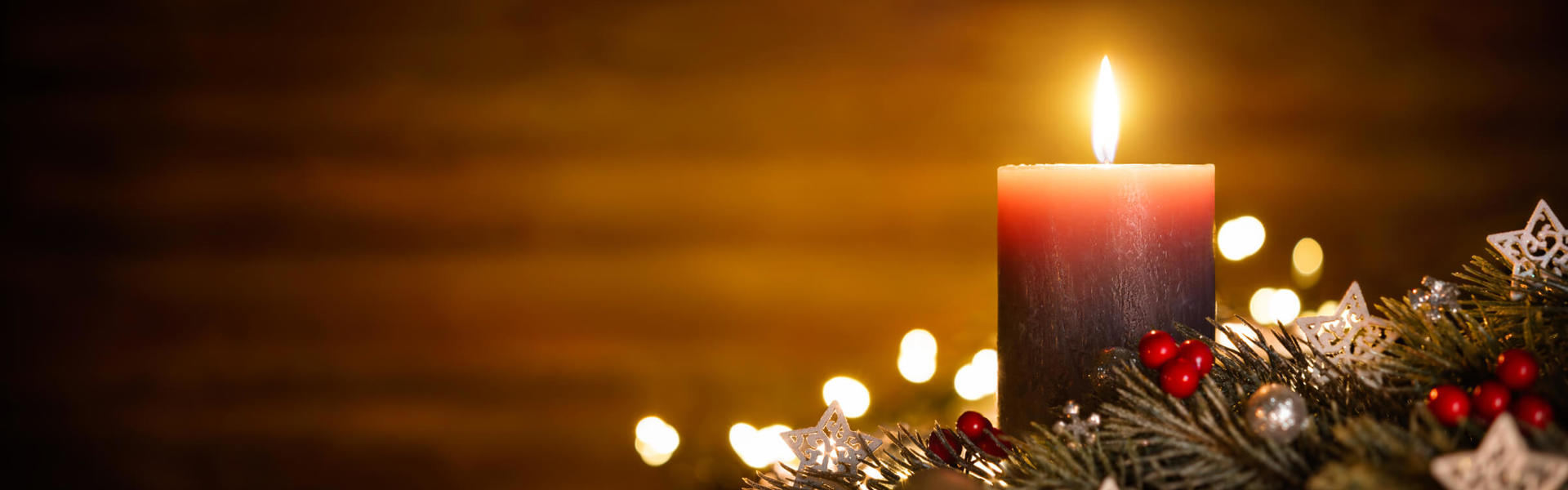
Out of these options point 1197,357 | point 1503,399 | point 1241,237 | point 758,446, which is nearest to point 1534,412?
point 1503,399

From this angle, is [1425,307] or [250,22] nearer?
[1425,307]

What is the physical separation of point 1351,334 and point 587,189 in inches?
52.1

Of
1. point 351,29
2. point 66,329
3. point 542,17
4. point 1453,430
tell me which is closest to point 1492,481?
point 1453,430

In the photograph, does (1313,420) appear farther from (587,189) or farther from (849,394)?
(587,189)

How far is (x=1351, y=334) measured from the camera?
0.45 m

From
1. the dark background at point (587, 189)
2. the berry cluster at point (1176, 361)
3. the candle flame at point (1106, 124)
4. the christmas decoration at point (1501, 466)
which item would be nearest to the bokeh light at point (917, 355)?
the dark background at point (587, 189)

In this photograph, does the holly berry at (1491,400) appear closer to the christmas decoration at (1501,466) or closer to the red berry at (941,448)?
the christmas decoration at (1501,466)

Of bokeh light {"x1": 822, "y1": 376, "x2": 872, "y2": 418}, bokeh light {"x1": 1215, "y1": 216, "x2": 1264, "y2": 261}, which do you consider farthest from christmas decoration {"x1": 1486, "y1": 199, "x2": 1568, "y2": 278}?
bokeh light {"x1": 1215, "y1": 216, "x2": 1264, "y2": 261}

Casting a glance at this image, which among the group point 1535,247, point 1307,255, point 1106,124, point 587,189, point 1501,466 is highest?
point 587,189

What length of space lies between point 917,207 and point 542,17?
0.72 meters

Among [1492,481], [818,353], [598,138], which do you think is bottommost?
[1492,481]

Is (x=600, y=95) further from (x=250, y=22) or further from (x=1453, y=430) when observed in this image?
(x=1453, y=430)

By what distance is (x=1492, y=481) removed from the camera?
11.4 inches

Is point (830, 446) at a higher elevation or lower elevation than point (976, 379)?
lower
